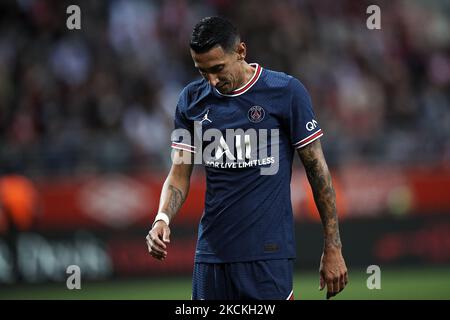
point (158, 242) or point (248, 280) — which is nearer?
point (158, 242)

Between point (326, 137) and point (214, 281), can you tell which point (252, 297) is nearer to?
point (214, 281)

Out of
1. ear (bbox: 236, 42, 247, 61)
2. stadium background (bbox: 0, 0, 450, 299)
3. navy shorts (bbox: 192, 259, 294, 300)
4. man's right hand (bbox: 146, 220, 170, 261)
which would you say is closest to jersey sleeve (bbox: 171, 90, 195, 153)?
ear (bbox: 236, 42, 247, 61)

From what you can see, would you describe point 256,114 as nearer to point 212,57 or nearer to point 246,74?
point 246,74

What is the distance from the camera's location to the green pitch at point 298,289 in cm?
1113

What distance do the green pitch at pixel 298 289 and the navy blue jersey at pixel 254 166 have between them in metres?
5.39

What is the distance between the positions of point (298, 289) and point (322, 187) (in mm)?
6316

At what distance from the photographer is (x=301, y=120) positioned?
550cm

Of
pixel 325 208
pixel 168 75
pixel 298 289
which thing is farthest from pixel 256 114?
pixel 168 75

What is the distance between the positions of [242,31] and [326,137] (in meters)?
2.88

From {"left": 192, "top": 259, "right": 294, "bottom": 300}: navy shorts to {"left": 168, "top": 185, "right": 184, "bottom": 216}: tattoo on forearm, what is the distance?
1.51ft

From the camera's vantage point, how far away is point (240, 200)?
18.2 feet

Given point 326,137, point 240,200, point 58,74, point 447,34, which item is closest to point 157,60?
point 58,74

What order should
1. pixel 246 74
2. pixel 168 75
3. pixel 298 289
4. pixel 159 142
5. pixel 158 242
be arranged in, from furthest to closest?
pixel 168 75, pixel 159 142, pixel 298 289, pixel 246 74, pixel 158 242

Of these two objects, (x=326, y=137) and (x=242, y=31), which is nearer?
(x=326, y=137)
